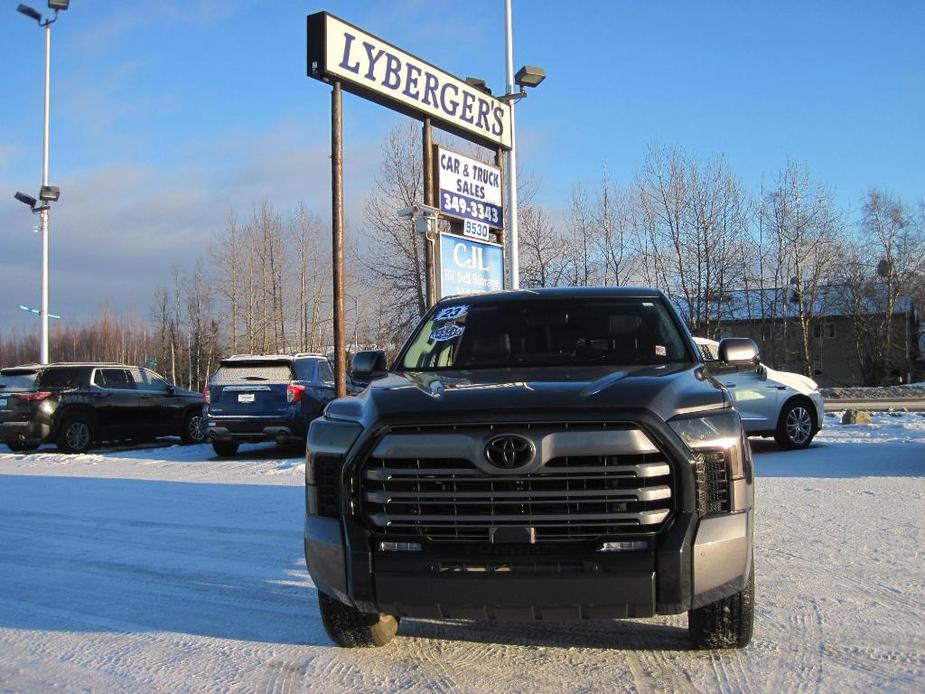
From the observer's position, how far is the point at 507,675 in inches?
145

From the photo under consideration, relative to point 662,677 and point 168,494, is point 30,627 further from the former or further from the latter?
point 168,494

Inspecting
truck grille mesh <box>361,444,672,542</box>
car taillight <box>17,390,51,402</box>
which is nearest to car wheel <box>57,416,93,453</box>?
car taillight <box>17,390,51,402</box>

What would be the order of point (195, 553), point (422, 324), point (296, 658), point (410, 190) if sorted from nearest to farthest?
point (296, 658), point (422, 324), point (195, 553), point (410, 190)

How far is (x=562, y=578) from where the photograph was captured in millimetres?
3211

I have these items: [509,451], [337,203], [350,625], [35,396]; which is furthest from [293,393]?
[509,451]

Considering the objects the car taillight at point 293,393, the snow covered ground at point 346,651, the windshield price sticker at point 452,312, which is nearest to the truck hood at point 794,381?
the snow covered ground at point 346,651

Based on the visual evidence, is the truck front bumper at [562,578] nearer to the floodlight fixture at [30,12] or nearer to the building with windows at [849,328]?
the floodlight fixture at [30,12]

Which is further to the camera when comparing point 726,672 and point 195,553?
point 195,553

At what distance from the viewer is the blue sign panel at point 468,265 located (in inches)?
603

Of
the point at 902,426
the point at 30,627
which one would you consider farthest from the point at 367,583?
the point at 902,426

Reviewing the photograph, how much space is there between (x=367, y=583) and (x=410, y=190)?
29219 millimetres

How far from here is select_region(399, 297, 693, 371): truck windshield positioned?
4.71 m

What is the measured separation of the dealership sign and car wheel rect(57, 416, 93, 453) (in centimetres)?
784

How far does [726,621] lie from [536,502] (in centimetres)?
119
